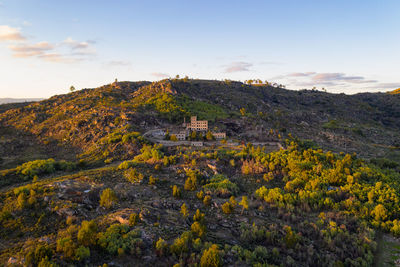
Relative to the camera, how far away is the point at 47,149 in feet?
200

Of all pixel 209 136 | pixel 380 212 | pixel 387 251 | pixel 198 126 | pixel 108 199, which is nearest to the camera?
pixel 387 251

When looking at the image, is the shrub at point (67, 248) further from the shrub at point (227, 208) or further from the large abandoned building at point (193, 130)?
the large abandoned building at point (193, 130)

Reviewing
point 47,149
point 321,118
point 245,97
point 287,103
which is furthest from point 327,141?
point 47,149

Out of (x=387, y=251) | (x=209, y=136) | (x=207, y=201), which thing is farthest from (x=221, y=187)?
(x=209, y=136)

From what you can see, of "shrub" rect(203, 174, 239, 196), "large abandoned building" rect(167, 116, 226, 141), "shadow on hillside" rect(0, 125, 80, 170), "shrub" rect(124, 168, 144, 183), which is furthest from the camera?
"large abandoned building" rect(167, 116, 226, 141)

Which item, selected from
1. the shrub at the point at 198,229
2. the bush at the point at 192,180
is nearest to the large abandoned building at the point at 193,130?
the bush at the point at 192,180

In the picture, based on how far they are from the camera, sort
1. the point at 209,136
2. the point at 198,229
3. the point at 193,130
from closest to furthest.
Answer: the point at 198,229
the point at 209,136
the point at 193,130

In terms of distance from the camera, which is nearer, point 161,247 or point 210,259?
point 210,259

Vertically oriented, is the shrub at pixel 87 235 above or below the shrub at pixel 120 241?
above

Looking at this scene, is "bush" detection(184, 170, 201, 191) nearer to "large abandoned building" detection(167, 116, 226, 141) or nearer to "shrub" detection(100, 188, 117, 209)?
"shrub" detection(100, 188, 117, 209)

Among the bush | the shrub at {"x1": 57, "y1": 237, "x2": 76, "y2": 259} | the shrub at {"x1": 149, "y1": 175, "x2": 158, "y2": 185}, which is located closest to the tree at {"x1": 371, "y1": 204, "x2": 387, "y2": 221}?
the bush

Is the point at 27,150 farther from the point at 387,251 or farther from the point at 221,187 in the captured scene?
the point at 387,251

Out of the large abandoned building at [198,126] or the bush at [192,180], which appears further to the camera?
the large abandoned building at [198,126]

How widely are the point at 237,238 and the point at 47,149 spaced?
6031 centimetres
